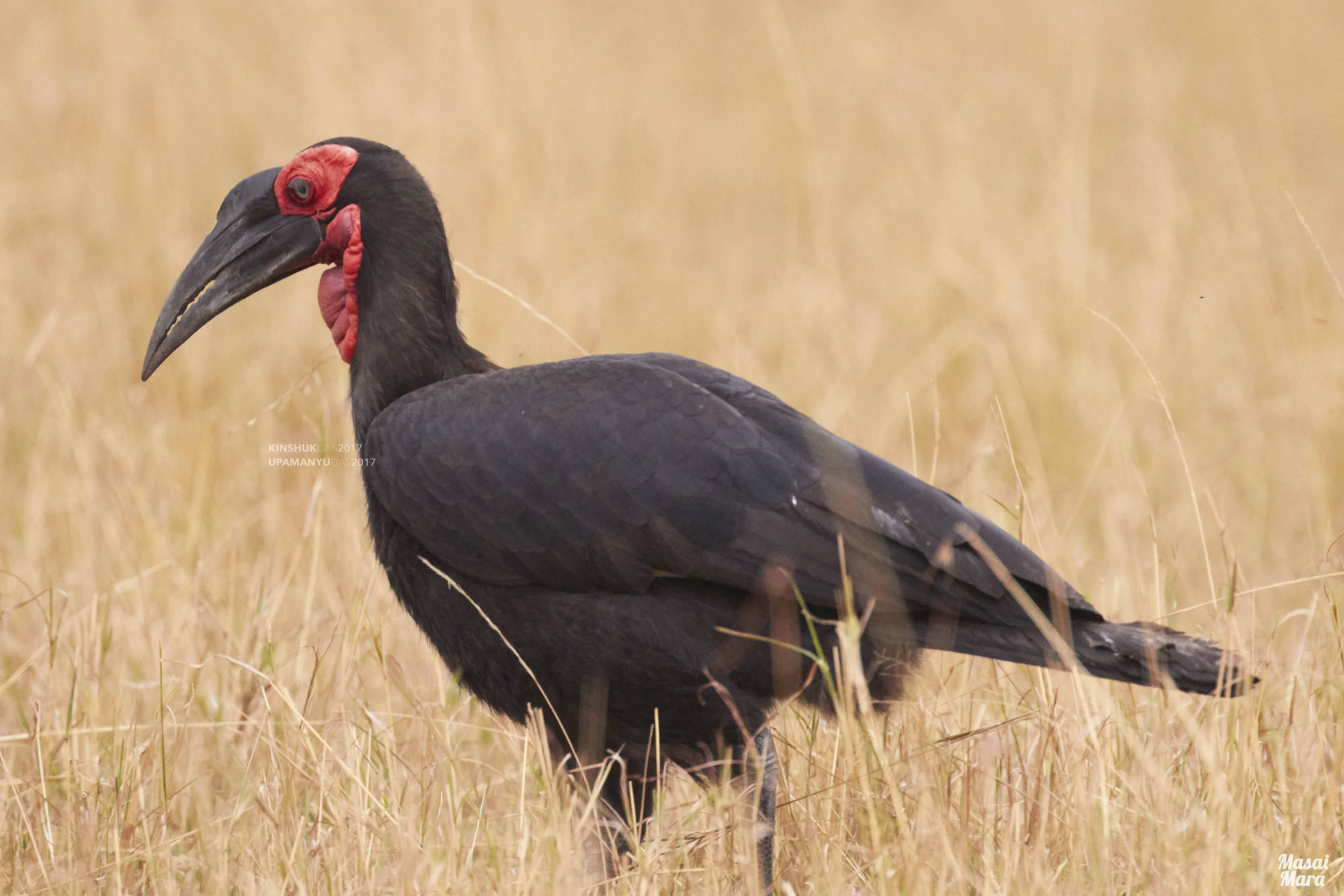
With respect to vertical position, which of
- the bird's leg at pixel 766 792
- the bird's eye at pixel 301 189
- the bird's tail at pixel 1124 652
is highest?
the bird's eye at pixel 301 189

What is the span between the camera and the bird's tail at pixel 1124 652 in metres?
2.64

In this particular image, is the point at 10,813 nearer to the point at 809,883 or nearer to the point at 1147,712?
the point at 809,883

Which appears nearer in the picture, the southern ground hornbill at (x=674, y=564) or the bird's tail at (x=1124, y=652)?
the bird's tail at (x=1124, y=652)

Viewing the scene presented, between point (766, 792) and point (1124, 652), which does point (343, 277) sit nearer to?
point (766, 792)

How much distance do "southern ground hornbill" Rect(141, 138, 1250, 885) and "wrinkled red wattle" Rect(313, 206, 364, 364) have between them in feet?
0.95

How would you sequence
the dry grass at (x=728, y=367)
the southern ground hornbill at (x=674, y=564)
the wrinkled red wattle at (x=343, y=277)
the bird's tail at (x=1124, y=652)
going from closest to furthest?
1. the bird's tail at (x=1124, y=652)
2. the southern ground hornbill at (x=674, y=564)
3. the dry grass at (x=728, y=367)
4. the wrinkled red wattle at (x=343, y=277)

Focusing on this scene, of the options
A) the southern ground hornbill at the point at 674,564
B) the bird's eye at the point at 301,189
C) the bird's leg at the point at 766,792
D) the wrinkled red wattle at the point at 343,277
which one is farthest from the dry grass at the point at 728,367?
the bird's eye at the point at 301,189


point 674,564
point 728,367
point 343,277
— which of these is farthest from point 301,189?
point 728,367

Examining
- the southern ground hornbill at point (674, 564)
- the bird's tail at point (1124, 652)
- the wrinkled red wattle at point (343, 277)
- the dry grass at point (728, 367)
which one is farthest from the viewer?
the wrinkled red wattle at point (343, 277)

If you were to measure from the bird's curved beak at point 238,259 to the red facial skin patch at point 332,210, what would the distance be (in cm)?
3

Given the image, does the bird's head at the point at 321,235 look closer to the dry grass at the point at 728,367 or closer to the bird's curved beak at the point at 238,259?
the bird's curved beak at the point at 238,259

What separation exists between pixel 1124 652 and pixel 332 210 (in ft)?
6.31

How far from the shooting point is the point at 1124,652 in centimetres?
271

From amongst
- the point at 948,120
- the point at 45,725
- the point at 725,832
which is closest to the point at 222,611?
the point at 45,725
